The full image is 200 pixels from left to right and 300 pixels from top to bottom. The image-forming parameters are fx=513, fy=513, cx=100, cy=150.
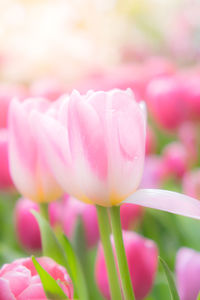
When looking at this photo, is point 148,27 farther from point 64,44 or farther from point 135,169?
point 135,169

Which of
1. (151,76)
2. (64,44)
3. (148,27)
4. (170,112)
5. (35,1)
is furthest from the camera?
(148,27)

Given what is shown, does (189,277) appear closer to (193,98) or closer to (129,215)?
(129,215)

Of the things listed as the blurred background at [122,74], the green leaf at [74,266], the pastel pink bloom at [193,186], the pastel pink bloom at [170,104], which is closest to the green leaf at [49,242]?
the green leaf at [74,266]

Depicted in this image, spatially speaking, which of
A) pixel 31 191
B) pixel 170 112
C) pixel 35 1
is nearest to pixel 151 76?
pixel 170 112

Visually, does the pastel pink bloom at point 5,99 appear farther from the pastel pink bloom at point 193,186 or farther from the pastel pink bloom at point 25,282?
the pastel pink bloom at point 25,282

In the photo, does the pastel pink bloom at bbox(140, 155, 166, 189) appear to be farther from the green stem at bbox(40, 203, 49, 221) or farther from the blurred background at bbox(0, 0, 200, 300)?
the green stem at bbox(40, 203, 49, 221)

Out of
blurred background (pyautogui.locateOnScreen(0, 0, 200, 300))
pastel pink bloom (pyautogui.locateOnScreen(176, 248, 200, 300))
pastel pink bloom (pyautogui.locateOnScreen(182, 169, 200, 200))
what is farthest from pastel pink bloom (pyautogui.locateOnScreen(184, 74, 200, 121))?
pastel pink bloom (pyautogui.locateOnScreen(176, 248, 200, 300))
